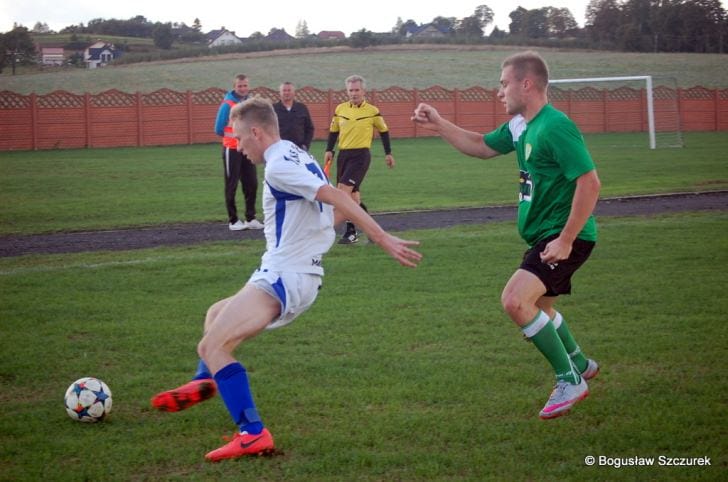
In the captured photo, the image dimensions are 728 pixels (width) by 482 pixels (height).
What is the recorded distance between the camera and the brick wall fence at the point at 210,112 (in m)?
35.8

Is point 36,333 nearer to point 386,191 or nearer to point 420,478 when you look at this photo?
point 420,478

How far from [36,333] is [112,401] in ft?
6.83

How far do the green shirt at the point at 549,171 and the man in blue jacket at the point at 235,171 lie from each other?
28.2 ft

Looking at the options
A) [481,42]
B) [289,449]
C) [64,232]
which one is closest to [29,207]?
[64,232]

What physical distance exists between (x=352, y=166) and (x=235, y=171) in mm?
2361

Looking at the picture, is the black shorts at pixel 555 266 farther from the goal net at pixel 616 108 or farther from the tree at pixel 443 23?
the tree at pixel 443 23

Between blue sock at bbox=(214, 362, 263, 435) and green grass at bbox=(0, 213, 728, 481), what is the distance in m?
0.20

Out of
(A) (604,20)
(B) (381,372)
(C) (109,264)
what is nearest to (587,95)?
(C) (109,264)

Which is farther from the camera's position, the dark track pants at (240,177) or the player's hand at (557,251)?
the dark track pants at (240,177)

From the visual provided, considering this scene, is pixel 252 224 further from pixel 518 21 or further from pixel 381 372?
pixel 518 21

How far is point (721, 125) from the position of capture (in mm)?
48406

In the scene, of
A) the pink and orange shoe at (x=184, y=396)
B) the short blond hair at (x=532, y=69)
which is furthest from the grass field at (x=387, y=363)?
the short blond hair at (x=532, y=69)

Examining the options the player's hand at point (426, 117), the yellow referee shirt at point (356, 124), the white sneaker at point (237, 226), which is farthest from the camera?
the white sneaker at point (237, 226)

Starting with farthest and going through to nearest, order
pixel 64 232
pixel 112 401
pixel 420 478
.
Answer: pixel 64 232
pixel 112 401
pixel 420 478
